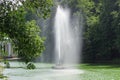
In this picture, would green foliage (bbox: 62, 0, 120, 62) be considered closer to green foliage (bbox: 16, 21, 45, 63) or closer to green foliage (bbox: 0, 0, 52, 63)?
green foliage (bbox: 0, 0, 52, 63)

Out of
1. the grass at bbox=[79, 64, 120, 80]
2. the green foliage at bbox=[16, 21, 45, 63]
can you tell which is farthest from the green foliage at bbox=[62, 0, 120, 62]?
the green foliage at bbox=[16, 21, 45, 63]

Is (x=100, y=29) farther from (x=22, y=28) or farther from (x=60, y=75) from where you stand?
(x=22, y=28)

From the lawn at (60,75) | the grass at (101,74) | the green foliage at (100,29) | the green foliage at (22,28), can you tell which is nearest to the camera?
the green foliage at (22,28)

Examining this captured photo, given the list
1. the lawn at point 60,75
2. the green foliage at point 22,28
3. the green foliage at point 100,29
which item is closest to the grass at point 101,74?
the lawn at point 60,75

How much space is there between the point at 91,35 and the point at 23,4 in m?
43.5

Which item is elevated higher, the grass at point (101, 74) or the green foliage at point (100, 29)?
the green foliage at point (100, 29)

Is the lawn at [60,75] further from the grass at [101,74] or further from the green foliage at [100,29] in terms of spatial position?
the green foliage at [100,29]

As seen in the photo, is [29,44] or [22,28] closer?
[22,28]

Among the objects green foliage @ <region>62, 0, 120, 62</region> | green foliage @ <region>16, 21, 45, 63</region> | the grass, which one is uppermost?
green foliage @ <region>62, 0, 120, 62</region>

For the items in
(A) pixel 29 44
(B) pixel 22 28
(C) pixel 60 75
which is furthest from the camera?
(C) pixel 60 75

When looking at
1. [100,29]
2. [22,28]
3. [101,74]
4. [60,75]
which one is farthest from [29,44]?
[100,29]

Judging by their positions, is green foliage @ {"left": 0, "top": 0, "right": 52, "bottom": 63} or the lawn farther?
the lawn

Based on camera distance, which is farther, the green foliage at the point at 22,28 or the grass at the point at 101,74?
the grass at the point at 101,74

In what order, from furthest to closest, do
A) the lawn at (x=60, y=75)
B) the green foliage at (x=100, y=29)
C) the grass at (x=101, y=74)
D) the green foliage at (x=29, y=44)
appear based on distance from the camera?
the green foliage at (x=100, y=29)
the lawn at (x=60, y=75)
the grass at (x=101, y=74)
the green foliage at (x=29, y=44)
